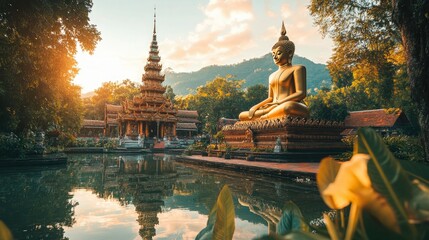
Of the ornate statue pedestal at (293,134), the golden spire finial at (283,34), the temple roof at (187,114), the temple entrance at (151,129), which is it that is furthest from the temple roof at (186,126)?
the golden spire finial at (283,34)

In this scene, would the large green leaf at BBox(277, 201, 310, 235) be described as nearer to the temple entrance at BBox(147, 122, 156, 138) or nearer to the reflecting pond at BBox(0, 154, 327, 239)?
the reflecting pond at BBox(0, 154, 327, 239)

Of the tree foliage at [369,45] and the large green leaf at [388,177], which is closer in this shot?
the large green leaf at [388,177]

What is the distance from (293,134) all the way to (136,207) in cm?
784

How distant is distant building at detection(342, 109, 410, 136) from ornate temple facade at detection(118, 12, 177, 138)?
1968cm

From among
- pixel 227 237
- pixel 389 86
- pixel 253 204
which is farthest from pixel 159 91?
pixel 227 237

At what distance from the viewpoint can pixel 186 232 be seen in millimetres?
3010

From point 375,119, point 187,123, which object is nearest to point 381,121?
point 375,119

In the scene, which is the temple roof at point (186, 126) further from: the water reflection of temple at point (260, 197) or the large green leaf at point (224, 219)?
the large green leaf at point (224, 219)

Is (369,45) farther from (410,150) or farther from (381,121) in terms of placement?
(381,121)

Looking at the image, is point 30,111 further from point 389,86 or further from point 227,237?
point 389,86

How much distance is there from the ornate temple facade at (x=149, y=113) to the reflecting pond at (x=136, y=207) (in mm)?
26427

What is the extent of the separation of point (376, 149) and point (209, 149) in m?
14.3

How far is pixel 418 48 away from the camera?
417 cm

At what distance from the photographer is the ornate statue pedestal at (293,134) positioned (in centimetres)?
1067
